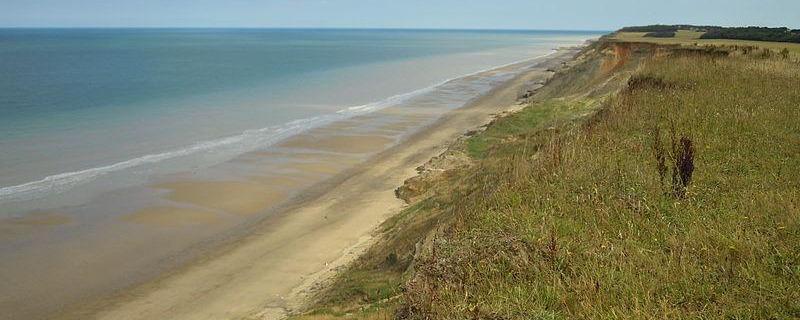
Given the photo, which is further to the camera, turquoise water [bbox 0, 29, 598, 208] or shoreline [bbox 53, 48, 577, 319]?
turquoise water [bbox 0, 29, 598, 208]

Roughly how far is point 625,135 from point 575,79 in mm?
34861

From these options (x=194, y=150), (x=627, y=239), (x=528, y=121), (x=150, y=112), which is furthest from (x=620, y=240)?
(x=150, y=112)

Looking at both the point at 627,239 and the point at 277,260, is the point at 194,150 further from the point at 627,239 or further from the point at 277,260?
the point at 627,239

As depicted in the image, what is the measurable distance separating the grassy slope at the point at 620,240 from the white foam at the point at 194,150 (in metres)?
14.9

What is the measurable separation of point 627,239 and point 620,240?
86mm

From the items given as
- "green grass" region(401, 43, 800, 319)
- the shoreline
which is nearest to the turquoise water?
the shoreline

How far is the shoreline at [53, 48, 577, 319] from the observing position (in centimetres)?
1242

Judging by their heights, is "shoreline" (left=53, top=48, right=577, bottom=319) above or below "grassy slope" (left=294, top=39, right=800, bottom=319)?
below

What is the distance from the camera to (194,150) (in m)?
28.9

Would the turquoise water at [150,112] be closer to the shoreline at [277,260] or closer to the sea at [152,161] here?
the sea at [152,161]

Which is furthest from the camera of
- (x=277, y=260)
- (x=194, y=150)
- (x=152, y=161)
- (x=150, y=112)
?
(x=150, y=112)

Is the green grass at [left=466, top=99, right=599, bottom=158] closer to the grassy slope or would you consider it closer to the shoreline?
the shoreline

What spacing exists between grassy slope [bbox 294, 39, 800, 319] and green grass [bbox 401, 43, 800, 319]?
17 millimetres

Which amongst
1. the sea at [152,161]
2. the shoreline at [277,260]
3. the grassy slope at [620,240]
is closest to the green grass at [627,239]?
the grassy slope at [620,240]
